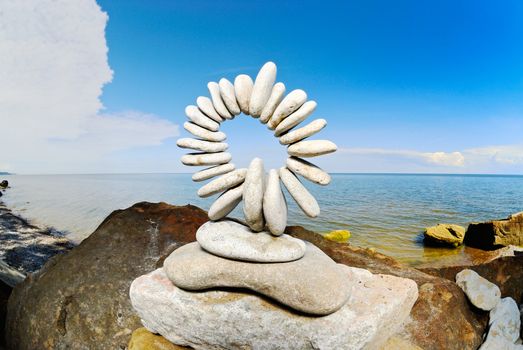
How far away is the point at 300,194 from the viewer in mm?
4160

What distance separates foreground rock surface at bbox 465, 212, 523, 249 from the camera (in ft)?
42.9

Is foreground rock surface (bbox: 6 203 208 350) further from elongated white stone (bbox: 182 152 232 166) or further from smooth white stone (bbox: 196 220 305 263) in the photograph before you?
elongated white stone (bbox: 182 152 232 166)

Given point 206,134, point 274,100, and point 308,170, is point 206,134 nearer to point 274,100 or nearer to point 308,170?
point 274,100

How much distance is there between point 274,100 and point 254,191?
1.34 m

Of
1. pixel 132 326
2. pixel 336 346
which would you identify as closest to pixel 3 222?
pixel 132 326

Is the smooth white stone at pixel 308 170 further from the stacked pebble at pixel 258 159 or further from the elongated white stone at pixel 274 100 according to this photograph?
the elongated white stone at pixel 274 100

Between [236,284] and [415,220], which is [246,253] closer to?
[236,284]

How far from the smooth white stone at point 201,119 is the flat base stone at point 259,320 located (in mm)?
2471

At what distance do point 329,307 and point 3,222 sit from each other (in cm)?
2323

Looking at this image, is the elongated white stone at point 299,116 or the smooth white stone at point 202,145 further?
the smooth white stone at point 202,145

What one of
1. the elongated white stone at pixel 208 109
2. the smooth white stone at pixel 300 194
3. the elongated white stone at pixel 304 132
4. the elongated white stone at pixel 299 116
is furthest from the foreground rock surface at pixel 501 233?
the elongated white stone at pixel 208 109

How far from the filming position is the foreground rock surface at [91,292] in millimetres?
4406

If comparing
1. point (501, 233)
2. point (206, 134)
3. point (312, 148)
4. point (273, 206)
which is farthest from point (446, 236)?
point (206, 134)

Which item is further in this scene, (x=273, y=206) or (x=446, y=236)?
(x=446, y=236)
